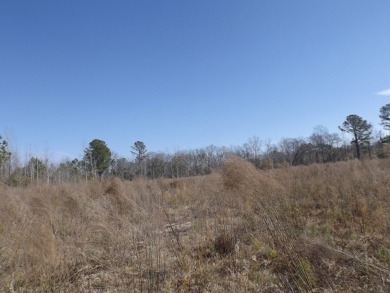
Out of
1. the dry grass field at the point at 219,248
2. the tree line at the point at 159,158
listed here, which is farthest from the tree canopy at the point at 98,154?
the dry grass field at the point at 219,248

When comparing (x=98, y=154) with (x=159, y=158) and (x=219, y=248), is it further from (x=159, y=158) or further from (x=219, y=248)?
(x=219, y=248)

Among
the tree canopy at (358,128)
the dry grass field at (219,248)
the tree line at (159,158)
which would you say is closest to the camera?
the dry grass field at (219,248)

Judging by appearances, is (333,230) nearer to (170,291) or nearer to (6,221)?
(170,291)

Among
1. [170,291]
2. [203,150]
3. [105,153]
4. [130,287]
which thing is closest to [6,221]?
[130,287]

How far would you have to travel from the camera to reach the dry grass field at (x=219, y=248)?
3484mm

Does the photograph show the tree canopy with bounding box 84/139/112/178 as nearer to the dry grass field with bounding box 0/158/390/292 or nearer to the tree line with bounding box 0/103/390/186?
the tree line with bounding box 0/103/390/186

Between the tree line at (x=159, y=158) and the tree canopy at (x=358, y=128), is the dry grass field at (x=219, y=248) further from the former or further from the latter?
the tree canopy at (x=358, y=128)

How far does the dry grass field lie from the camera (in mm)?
3484

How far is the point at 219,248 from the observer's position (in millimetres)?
4867

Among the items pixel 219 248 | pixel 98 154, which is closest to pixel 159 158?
pixel 98 154

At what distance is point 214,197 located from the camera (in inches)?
259

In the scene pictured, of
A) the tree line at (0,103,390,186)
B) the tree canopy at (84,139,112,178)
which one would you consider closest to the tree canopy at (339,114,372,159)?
the tree line at (0,103,390,186)

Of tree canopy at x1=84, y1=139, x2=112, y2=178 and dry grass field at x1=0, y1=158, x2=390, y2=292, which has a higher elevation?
tree canopy at x1=84, y1=139, x2=112, y2=178

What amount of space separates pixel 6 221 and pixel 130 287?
8.99 ft
